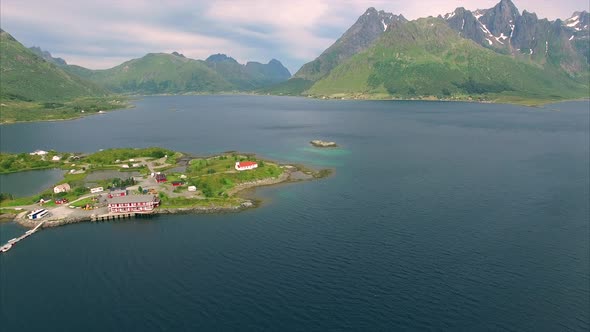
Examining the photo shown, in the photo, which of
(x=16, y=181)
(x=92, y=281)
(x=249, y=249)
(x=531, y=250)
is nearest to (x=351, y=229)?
(x=249, y=249)

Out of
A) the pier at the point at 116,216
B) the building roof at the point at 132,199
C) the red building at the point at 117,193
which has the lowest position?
the pier at the point at 116,216

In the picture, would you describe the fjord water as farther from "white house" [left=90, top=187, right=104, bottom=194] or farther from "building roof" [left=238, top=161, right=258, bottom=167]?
"white house" [left=90, top=187, right=104, bottom=194]

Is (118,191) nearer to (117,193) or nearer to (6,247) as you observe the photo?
(117,193)

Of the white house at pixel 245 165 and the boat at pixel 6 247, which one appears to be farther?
the white house at pixel 245 165

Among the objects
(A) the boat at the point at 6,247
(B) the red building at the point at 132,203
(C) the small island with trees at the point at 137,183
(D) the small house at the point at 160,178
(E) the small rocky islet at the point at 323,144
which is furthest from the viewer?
→ (E) the small rocky islet at the point at 323,144

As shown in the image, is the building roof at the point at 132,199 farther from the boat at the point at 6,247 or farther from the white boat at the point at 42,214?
the boat at the point at 6,247

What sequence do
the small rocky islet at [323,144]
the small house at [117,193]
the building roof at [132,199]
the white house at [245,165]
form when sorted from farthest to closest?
1. the small rocky islet at [323,144]
2. the white house at [245,165]
3. the small house at [117,193]
4. the building roof at [132,199]

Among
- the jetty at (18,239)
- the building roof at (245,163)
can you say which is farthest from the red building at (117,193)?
the building roof at (245,163)

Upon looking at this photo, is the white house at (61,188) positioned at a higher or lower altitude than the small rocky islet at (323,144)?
lower

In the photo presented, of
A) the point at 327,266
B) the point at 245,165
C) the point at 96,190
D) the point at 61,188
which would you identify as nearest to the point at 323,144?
the point at 245,165
